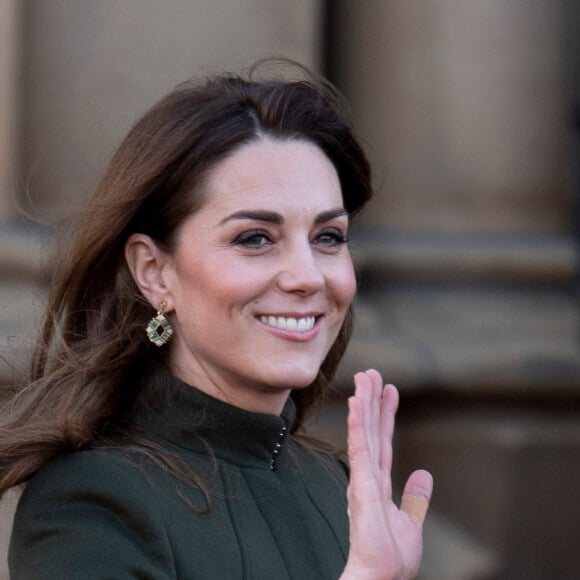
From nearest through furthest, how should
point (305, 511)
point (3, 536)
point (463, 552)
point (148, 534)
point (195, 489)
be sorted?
1. point (148, 534)
2. point (195, 489)
3. point (305, 511)
4. point (3, 536)
5. point (463, 552)

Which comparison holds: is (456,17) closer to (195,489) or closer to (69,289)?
(69,289)

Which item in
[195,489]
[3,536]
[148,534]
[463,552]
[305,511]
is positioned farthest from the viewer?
[463,552]

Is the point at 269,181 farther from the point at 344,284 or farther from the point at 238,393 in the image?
the point at 238,393

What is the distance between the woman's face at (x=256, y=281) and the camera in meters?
2.83

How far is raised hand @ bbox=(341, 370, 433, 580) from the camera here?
2.47m

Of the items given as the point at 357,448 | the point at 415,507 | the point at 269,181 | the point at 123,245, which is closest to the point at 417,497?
the point at 415,507

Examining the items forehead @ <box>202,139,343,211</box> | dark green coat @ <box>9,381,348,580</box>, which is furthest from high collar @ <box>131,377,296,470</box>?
forehead @ <box>202,139,343,211</box>

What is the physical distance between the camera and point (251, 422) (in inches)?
115

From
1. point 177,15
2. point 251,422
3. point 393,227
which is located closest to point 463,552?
point 393,227

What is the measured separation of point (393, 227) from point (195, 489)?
3.03 meters

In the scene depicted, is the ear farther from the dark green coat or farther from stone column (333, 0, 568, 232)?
stone column (333, 0, 568, 232)

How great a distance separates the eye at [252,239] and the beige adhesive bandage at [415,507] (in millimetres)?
577

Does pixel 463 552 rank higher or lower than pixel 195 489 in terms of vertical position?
lower

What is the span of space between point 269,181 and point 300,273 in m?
0.21
